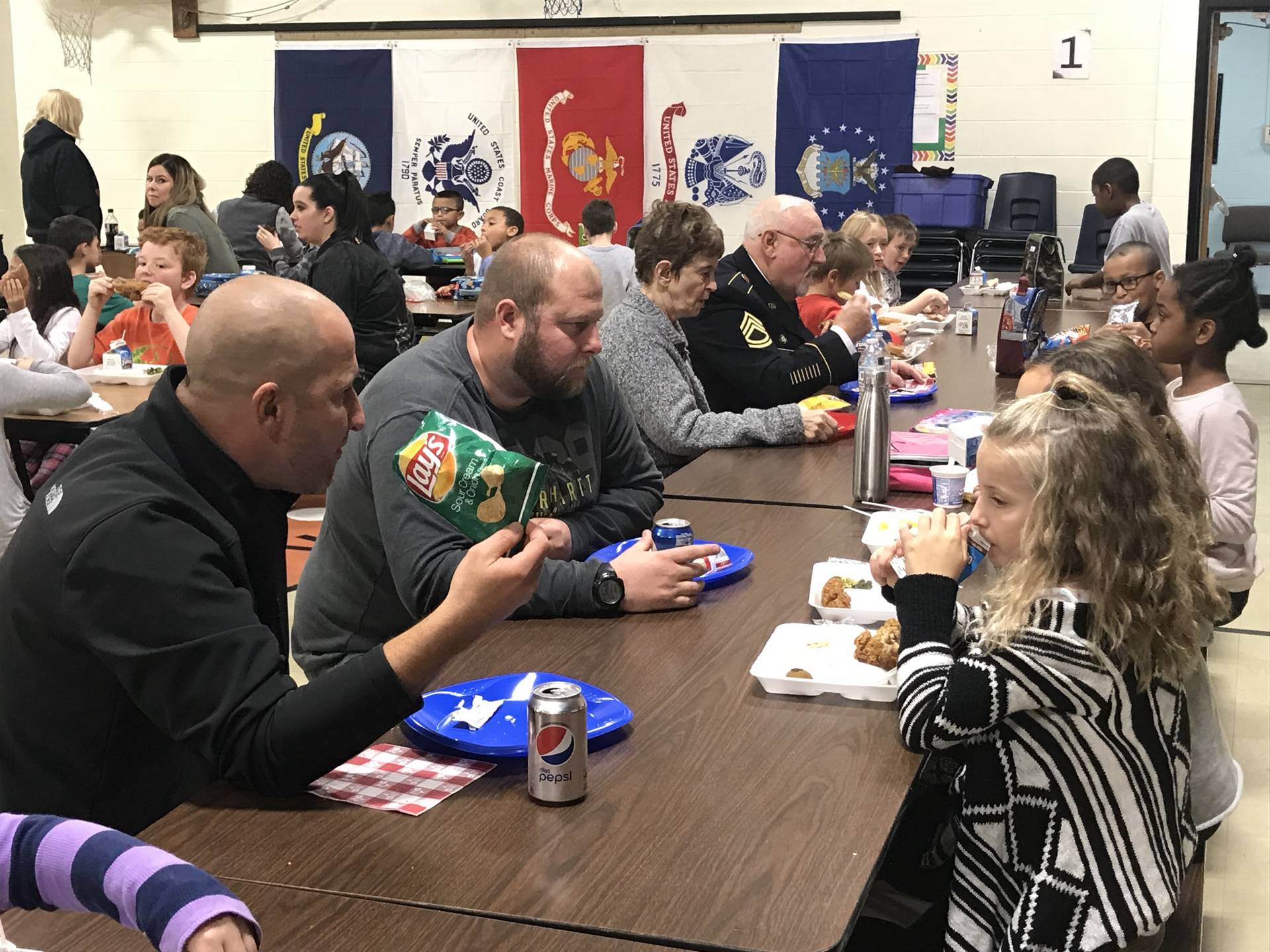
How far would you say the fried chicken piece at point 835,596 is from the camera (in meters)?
2.24

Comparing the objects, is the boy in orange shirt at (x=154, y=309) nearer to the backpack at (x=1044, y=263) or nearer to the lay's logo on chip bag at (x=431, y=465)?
the backpack at (x=1044, y=263)

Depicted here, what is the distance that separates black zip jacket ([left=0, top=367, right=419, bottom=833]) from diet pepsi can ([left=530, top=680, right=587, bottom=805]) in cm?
16

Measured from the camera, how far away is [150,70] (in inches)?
424

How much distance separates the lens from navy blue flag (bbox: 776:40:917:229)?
9266 millimetres

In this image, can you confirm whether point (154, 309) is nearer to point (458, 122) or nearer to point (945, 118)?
point (458, 122)

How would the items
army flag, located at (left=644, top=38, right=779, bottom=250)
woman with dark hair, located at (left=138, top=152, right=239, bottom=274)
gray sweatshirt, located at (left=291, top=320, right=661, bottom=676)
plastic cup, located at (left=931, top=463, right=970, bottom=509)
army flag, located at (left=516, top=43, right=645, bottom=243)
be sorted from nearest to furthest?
1. gray sweatshirt, located at (left=291, top=320, right=661, bottom=676)
2. plastic cup, located at (left=931, top=463, right=970, bottom=509)
3. woman with dark hair, located at (left=138, top=152, right=239, bottom=274)
4. army flag, located at (left=644, top=38, right=779, bottom=250)
5. army flag, located at (left=516, top=43, right=645, bottom=243)

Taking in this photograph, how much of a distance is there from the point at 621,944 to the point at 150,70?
35.7ft

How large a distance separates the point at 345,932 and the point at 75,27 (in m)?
11.1

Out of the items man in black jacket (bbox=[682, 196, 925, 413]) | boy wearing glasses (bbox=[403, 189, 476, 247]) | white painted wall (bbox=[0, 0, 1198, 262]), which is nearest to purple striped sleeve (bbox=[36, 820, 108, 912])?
man in black jacket (bbox=[682, 196, 925, 413])

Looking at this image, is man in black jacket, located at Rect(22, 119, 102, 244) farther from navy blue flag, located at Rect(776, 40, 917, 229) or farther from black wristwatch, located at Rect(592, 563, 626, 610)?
black wristwatch, located at Rect(592, 563, 626, 610)

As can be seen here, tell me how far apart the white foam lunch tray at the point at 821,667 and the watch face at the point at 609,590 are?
0.92 ft

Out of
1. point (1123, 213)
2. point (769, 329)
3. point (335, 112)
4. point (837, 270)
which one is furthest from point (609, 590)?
point (335, 112)

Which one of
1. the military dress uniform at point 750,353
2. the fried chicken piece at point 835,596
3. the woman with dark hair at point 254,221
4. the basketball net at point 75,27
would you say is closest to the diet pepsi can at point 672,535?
the fried chicken piece at point 835,596

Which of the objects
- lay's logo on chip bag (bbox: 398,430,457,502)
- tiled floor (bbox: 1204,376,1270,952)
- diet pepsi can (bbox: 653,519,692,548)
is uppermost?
lay's logo on chip bag (bbox: 398,430,457,502)
